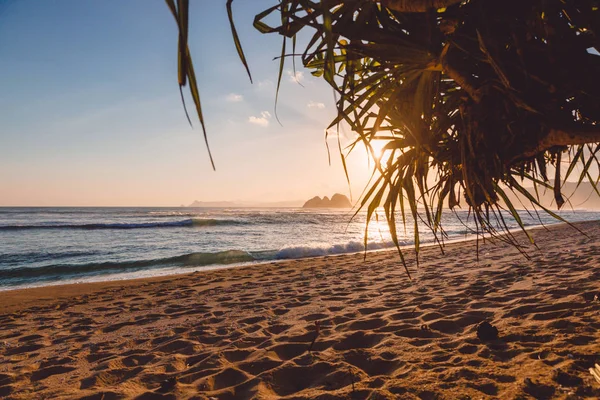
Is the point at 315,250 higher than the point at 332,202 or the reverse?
the reverse

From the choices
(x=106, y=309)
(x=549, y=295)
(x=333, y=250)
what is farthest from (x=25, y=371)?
(x=333, y=250)

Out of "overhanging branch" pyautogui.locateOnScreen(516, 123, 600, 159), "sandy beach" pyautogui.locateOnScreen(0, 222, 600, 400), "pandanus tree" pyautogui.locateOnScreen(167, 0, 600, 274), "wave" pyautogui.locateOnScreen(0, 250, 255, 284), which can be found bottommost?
"wave" pyautogui.locateOnScreen(0, 250, 255, 284)

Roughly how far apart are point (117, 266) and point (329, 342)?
949 cm

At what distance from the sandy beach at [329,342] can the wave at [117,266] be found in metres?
4.01

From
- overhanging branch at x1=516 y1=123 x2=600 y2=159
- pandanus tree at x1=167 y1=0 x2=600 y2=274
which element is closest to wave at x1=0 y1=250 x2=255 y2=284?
pandanus tree at x1=167 y1=0 x2=600 y2=274

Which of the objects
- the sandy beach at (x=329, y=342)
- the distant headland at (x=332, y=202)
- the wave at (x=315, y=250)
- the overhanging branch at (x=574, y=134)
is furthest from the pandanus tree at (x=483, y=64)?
the distant headland at (x=332, y=202)

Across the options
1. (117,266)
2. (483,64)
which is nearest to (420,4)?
(483,64)

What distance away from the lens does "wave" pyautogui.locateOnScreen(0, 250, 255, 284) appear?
30.5 feet

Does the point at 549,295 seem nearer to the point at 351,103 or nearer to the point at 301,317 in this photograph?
the point at 301,317

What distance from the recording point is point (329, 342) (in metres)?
2.93

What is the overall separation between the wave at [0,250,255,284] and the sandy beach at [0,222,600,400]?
Answer: 401cm

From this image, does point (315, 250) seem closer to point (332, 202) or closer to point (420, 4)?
point (420, 4)

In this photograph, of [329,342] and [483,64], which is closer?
[483,64]

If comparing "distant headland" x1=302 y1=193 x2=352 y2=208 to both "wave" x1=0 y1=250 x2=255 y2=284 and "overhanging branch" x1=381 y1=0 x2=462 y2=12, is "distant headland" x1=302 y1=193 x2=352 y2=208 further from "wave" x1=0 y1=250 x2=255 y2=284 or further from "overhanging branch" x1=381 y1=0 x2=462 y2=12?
"overhanging branch" x1=381 y1=0 x2=462 y2=12
